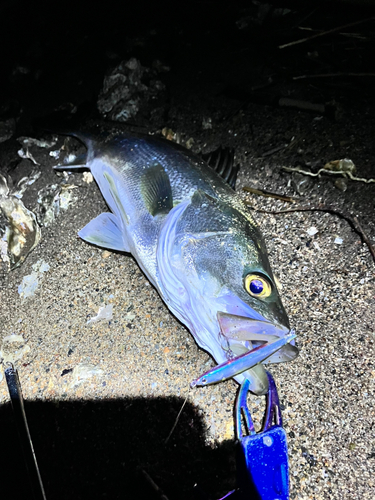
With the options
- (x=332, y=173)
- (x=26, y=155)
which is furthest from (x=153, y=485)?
(x=26, y=155)

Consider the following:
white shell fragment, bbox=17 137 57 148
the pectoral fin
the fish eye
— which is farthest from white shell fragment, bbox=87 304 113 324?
white shell fragment, bbox=17 137 57 148

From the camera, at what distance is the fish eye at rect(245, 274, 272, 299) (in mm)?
1443

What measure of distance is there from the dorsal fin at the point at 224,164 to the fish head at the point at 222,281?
0.38 m

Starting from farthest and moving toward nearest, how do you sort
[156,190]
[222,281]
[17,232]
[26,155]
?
[26,155] < [17,232] < [156,190] < [222,281]

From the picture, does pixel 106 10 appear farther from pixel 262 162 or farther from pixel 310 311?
pixel 310 311

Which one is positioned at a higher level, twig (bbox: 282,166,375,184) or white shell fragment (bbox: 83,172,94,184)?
white shell fragment (bbox: 83,172,94,184)

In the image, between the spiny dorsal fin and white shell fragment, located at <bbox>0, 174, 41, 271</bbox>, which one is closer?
the spiny dorsal fin

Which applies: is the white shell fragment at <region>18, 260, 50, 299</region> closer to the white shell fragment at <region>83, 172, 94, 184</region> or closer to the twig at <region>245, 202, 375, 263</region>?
the white shell fragment at <region>83, 172, 94, 184</region>

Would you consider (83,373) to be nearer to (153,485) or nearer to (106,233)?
(153,485)

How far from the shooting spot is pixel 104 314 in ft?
6.28

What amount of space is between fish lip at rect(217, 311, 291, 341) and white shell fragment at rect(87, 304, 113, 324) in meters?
0.82

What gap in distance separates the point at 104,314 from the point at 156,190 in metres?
0.78

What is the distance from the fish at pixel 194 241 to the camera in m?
1.39

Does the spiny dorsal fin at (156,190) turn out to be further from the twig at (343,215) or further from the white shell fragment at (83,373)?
the white shell fragment at (83,373)
